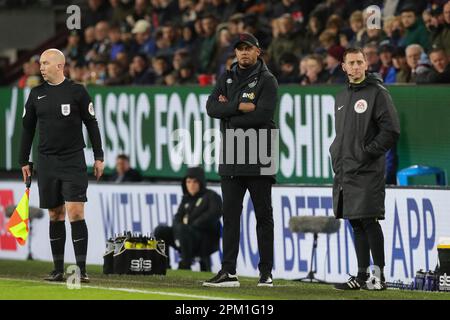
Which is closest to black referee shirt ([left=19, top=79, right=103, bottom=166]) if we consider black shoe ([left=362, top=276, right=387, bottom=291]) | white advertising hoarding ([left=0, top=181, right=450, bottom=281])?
black shoe ([left=362, top=276, right=387, bottom=291])

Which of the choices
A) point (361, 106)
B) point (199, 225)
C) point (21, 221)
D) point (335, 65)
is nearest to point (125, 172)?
point (199, 225)

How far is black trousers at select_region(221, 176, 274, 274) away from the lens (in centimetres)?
1298

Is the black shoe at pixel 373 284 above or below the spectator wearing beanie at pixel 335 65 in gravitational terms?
below

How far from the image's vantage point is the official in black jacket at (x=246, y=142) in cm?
1284

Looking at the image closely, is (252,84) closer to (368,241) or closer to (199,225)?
(368,241)

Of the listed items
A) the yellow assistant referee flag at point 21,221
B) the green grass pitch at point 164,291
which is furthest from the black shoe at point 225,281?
the yellow assistant referee flag at point 21,221

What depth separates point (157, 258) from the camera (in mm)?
14938

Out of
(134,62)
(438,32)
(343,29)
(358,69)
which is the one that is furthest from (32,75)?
(358,69)

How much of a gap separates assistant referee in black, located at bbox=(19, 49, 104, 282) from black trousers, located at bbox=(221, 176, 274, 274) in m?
1.19

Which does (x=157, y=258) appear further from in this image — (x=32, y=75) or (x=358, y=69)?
(x=32, y=75)

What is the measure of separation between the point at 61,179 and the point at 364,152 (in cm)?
272

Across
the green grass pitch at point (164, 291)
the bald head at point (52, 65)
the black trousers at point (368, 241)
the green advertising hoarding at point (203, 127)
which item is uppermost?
the bald head at point (52, 65)

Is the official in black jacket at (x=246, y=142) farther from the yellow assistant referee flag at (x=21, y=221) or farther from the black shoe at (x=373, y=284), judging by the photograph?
the yellow assistant referee flag at (x=21, y=221)

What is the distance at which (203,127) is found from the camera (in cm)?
Result: 1914
